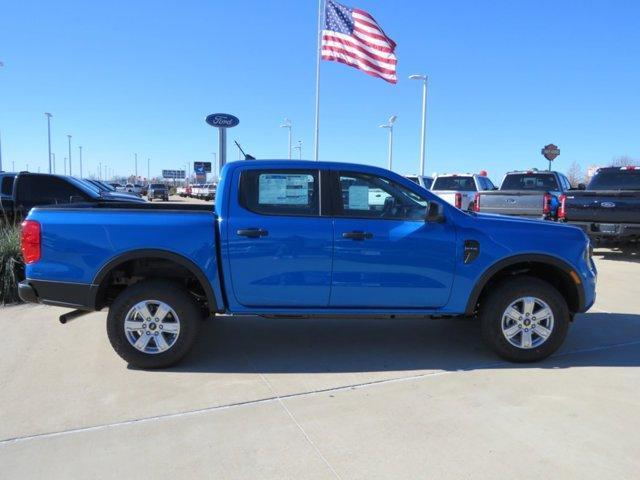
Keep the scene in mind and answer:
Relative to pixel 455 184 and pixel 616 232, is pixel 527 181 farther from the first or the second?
pixel 616 232

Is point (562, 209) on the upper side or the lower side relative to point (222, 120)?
lower

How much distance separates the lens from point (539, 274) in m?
5.21

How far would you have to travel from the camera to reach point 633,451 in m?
3.33

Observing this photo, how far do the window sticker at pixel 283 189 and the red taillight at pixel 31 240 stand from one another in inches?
74.9

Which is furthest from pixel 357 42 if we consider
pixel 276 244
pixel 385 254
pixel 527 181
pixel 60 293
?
pixel 60 293

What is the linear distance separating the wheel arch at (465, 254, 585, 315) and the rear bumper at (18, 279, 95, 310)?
336cm

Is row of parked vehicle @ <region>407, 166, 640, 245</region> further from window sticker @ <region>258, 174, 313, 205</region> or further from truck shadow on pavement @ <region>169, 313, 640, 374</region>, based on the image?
window sticker @ <region>258, 174, 313, 205</region>

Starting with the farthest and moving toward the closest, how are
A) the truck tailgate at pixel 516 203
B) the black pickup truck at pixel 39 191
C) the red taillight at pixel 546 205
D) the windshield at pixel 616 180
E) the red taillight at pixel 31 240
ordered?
the windshield at pixel 616 180 → the truck tailgate at pixel 516 203 → the red taillight at pixel 546 205 → the black pickup truck at pixel 39 191 → the red taillight at pixel 31 240

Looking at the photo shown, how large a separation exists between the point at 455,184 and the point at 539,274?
12.5 m

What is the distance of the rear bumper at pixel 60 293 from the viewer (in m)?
4.58

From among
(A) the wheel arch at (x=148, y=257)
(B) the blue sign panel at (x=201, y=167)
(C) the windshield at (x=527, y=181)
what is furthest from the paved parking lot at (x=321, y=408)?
(B) the blue sign panel at (x=201, y=167)

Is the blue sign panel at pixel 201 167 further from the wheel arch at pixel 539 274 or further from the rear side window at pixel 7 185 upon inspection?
the wheel arch at pixel 539 274

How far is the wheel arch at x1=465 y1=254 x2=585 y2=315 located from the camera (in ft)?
15.7

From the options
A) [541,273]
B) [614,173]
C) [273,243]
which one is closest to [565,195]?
[614,173]
